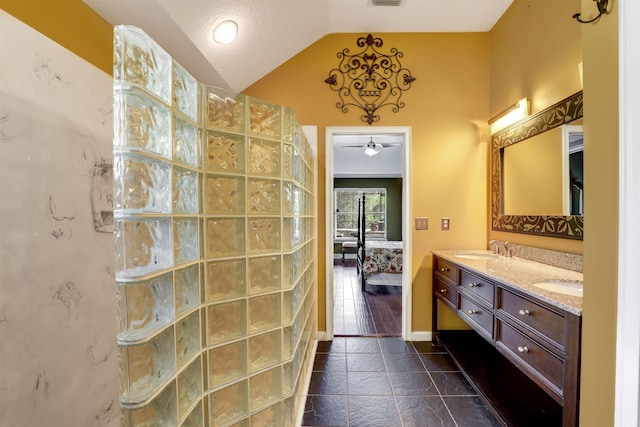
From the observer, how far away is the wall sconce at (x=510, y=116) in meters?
2.10

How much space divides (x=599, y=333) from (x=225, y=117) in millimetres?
1476

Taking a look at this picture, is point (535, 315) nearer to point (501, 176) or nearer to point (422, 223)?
point (422, 223)

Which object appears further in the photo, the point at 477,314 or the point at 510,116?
the point at 510,116

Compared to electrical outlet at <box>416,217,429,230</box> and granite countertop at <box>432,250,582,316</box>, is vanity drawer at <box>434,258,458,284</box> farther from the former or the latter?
electrical outlet at <box>416,217,429,230</box>

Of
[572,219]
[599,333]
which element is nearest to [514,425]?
[599,333]

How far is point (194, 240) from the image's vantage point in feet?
3.17

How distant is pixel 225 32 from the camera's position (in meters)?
1.82

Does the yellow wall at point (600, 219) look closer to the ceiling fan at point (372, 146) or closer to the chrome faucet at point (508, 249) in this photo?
the chrome faucet at point (508, 249)

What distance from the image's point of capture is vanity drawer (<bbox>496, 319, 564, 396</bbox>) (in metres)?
1.12

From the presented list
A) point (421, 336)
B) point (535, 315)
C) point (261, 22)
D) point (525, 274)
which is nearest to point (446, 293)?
point (421, 336)

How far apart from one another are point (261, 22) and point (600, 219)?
218 cm

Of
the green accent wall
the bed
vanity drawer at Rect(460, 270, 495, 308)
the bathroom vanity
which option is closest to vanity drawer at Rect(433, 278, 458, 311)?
the bathroom vanity

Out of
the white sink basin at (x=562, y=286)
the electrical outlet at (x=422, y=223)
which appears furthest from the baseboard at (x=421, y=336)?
the white sink basin at (x=562, y=286)

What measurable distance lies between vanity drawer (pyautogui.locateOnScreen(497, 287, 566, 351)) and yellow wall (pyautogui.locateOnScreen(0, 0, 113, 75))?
2.34 m
